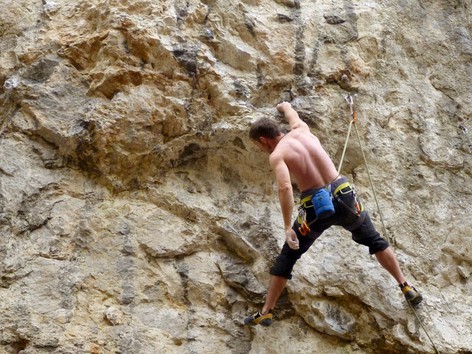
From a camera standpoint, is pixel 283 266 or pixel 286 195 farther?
pixel 283 266

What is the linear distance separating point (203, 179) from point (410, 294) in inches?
77.7

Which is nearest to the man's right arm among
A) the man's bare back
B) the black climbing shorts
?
the man's bare back

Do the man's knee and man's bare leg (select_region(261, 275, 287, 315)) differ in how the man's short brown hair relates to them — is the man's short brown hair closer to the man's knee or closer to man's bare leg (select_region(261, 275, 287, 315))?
the man's knee

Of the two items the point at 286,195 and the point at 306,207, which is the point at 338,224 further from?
the point at 286,195

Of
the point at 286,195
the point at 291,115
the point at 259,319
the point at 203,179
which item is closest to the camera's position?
the point at 286,195

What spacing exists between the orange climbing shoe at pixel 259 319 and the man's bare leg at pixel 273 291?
3cm

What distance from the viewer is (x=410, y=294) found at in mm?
4750

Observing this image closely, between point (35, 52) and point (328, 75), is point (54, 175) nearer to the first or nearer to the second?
point (35, 52)

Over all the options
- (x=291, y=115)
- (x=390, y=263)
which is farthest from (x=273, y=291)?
(x=291, y=115)

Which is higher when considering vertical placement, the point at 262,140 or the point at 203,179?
the point at 262,140

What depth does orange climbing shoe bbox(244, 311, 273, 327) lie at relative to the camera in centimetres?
461

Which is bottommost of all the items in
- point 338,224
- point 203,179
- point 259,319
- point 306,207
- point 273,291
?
point 259,319

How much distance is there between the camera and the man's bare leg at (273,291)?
4.64 metres

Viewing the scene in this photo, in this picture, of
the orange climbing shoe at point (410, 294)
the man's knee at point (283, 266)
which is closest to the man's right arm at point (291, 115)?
the man's knee at point (283, 266)
